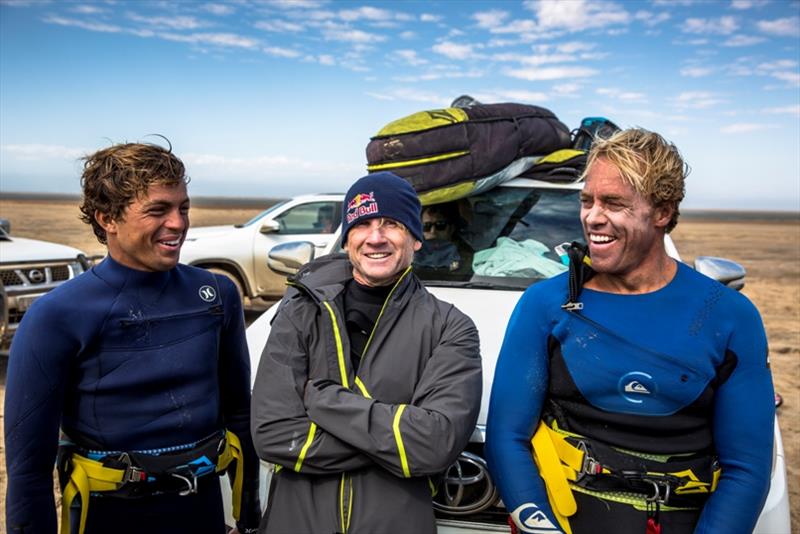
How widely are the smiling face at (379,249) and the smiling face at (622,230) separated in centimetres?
56

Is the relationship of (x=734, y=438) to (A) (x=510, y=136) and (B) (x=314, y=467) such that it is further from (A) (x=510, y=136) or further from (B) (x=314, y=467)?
(A) (x=510, y=136)

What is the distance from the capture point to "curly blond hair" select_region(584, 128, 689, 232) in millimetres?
1818

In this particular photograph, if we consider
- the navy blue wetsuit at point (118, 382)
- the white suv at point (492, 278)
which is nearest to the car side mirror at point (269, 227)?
the white suv at point (492, 278)

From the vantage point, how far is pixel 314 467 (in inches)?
72.7

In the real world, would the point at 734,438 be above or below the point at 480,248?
below

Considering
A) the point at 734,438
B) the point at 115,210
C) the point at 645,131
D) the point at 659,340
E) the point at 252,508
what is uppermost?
the point at 645,131

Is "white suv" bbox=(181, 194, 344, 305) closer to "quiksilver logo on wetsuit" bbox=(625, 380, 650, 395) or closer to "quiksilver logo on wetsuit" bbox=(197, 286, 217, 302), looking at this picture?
"quiksilver logo on wetsuit" bbox=(197, 286, 217, 302)

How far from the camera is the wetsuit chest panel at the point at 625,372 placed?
1.81 meters

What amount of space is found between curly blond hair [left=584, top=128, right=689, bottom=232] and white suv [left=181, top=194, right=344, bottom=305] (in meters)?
6.83

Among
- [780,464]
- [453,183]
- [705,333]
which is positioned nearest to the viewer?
[705,333]

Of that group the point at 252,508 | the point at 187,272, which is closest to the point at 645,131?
the point at 187,272

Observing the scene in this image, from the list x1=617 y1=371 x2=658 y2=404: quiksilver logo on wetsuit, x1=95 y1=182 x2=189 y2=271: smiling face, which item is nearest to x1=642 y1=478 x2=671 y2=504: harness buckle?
x1=617 y1=371 x2=658 y2=404: quiksilver logo on wetsuit

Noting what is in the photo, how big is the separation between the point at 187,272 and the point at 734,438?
5.62ft

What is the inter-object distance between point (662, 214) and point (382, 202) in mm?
831
